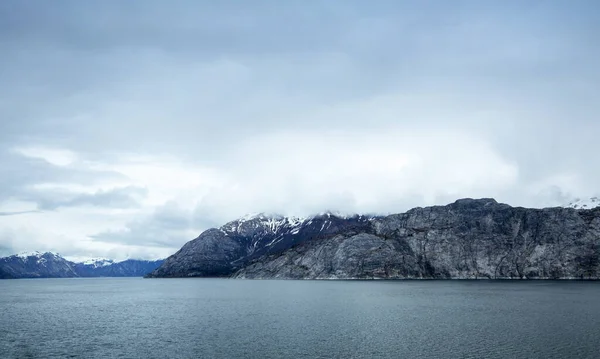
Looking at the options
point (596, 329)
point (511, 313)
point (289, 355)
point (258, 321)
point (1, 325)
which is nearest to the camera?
point (289, 355)

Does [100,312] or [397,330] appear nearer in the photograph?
[397,330]

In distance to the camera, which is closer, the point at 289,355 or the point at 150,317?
the point at 289,355

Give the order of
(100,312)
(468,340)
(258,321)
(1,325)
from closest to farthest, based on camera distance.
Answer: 1. (468,340)
2. (1,325)
3. (258,321)
4. (100,312)

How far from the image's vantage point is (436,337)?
83.7 meters

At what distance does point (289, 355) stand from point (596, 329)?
65.0 m

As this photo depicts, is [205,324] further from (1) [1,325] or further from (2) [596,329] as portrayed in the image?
(2) [596,329]

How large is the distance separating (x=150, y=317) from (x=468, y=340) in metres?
83.2

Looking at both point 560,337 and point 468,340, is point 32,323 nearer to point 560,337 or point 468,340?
point 468,340

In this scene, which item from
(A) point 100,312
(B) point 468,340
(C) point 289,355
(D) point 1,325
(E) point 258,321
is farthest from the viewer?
(A) point 100,312

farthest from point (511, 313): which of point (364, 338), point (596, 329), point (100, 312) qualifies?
point (100, 312)

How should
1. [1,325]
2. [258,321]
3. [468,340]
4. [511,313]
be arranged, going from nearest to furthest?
[468,340] < [1,325] < [258,321] < [511,313]

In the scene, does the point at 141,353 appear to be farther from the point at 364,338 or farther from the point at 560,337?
→ the point at 560,337

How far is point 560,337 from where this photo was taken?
81688 mm

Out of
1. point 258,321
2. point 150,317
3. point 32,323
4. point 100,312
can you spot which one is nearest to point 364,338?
point 258,321
